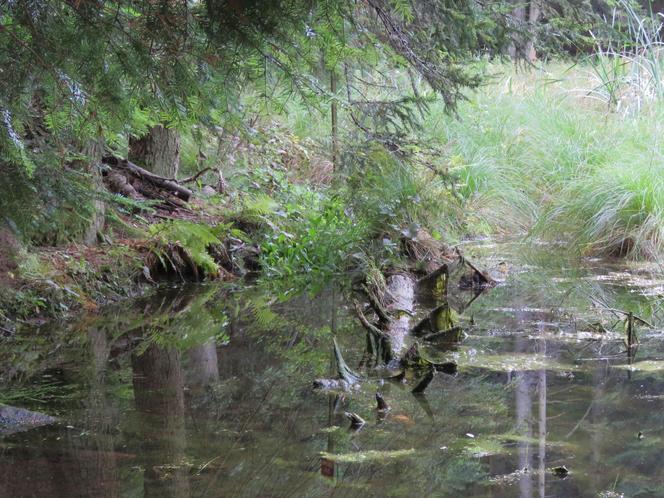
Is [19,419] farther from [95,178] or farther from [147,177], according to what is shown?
[147,177]

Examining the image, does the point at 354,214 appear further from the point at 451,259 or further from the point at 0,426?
the point at 0,426

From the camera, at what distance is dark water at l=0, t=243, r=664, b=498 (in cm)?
284

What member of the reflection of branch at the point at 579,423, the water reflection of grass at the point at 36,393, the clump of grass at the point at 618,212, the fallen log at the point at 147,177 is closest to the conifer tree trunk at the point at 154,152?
the fallen log at the point at 147,177

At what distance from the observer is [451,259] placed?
25.8 feet

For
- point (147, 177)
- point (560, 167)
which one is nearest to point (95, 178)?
point (147, 177)

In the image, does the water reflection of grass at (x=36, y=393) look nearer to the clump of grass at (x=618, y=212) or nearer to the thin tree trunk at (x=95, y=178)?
the thin tree trunk at (x=95, y=178)

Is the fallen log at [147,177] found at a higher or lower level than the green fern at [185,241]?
higher

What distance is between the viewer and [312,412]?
358cm

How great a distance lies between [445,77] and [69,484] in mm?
3613

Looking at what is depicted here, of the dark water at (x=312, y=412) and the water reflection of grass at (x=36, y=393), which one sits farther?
the water reflection of grass at (x=36, y=393)

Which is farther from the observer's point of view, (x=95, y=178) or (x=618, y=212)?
(x=618, y=212)

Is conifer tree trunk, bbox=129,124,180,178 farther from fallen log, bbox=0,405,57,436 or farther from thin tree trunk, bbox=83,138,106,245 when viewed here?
fallen log, bbox=0,405,57,436

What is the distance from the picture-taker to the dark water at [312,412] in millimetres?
2840

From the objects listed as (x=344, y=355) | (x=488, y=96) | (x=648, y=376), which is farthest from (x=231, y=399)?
(x=488, y=96)
